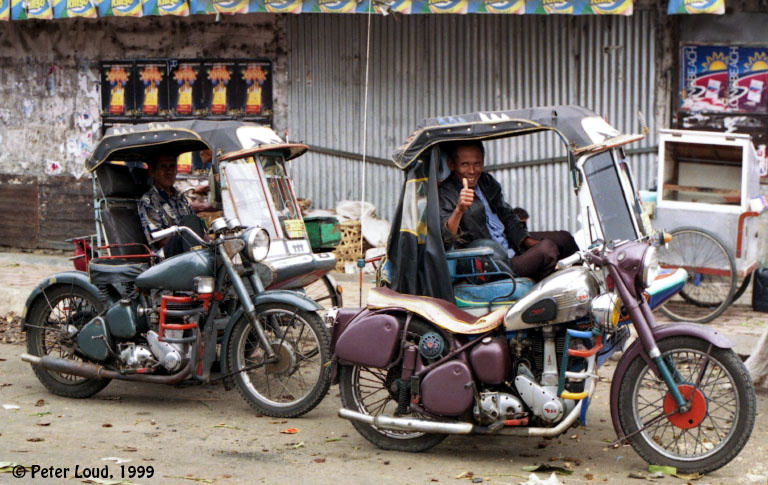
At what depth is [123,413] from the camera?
6715mm

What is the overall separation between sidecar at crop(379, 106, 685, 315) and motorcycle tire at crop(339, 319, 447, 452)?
0.33 m

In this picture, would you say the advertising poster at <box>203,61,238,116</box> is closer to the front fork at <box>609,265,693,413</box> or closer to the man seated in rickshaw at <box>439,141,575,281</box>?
the man seated in rickshaw at <box>439,141,575,281</box>

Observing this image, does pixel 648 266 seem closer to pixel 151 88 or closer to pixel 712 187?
pixel 712 187

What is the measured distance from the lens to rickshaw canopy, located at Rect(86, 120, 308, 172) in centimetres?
717

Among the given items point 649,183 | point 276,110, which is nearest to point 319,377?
point 649,183

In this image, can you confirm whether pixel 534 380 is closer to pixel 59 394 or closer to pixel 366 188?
pixel 59 394

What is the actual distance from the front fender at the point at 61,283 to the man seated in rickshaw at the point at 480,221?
2.68 m

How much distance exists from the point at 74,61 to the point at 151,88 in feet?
4.03

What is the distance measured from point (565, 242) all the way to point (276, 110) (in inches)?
275

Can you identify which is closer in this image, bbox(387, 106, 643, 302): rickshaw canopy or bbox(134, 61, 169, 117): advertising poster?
bbox(387, 106, 643, 302): rickshaw canopy

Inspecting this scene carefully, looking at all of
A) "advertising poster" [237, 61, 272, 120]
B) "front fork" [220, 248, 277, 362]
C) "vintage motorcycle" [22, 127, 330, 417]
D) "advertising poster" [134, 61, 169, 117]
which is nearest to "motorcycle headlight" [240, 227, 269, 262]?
"vintage motorcycle" [22, 127, 330, 417]

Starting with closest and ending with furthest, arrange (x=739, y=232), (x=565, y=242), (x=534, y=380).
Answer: (x=534, y=380) → (x=565, y=242) → (x=739, y=232)

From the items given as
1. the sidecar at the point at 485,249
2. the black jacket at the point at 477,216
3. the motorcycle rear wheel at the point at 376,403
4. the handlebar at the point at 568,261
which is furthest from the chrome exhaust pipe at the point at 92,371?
the handlebar at the point at 568,261

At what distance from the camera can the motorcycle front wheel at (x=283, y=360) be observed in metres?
6.40
